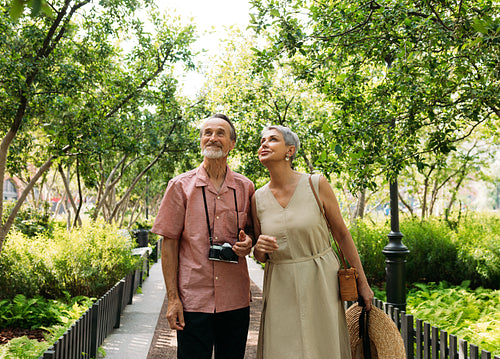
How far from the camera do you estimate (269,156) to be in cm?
285

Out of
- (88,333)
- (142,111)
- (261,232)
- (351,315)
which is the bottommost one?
(88,333)

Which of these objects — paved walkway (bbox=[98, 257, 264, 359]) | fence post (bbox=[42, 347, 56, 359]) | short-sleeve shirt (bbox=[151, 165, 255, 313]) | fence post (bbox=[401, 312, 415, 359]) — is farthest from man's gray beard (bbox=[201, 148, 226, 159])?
paved walkway (bbox=[98, 257, 264, 359])

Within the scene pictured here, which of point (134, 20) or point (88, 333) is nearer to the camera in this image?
point (88, 333)

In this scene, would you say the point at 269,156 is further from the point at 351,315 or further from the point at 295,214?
the point at 351,315

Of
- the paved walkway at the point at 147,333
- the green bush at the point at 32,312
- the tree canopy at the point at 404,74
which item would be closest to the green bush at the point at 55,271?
the green bush at the point at 32,312

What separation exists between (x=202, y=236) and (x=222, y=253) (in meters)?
0.20

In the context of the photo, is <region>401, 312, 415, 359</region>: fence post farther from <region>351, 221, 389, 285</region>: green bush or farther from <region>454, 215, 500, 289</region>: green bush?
<region>351, 221, 389, 285</region>: green bush

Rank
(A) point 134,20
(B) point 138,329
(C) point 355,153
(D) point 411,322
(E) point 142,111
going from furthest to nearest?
(E) point 142,111 → (A) point 134,20 → (B) point 138,329 → (C) point 355,153 → (D) point 411,322

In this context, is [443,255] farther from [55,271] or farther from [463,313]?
[55,271]

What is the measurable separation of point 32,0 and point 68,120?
6.95 meters

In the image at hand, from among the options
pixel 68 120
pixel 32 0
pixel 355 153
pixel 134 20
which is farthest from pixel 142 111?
pixel 32 0

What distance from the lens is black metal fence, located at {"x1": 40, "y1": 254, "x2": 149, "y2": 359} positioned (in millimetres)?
3639

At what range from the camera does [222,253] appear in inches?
104

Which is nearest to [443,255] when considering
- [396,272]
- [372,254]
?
[372,254]
